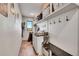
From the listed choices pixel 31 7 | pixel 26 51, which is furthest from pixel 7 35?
→ pixel 31 7

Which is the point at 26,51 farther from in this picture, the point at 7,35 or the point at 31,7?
the point at 7,35

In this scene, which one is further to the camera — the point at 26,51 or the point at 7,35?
the point at 26,51

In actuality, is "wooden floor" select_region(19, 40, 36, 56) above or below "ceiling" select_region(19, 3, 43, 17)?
below

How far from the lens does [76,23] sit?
1.08 metres

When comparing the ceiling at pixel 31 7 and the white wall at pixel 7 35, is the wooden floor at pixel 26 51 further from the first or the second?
the ceiling at pixel 31 7

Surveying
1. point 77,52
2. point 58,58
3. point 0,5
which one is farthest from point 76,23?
point 0,5

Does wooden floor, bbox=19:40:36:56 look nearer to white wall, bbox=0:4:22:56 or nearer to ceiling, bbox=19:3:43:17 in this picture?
white wall, bbox=0:4:22:56

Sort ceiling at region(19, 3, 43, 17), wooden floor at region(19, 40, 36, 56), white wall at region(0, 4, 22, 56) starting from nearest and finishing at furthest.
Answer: white wall at region(0, 4, 22, 56), wooden floor at region(19, 40, 36, 56), ceiling at region(19, 3, 43, 17)

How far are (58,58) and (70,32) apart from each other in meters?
0.35

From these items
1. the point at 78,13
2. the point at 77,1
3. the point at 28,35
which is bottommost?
the point at 28,35

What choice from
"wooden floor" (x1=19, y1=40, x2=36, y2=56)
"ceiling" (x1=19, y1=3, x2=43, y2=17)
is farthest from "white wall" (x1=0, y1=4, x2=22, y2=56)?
"ceiling" (x1=19, y1=3, x2=43, y2=17)

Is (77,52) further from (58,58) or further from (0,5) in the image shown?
(0,5)

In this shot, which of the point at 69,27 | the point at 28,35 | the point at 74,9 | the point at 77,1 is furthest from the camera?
the point at 28,35

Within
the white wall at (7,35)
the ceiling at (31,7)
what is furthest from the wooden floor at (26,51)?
the ceiling at (31,7)
